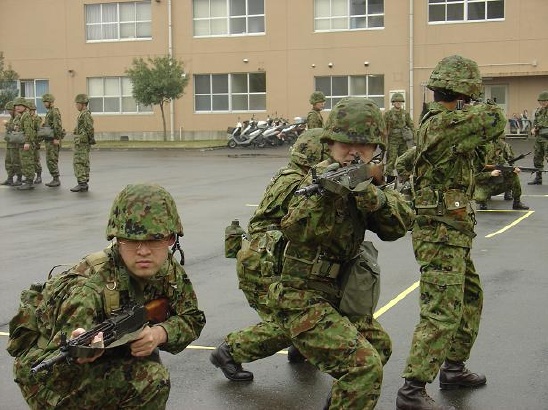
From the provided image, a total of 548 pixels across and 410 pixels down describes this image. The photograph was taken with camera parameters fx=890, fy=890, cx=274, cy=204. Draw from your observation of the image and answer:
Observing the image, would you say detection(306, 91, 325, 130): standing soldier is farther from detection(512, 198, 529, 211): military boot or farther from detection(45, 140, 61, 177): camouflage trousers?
detection(45, 140, 61, 177): camouflage trousers

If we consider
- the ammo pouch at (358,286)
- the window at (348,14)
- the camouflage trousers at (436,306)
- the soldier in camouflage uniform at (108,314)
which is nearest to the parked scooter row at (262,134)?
the window at (348,14)

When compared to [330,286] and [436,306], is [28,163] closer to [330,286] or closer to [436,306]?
[436,306]

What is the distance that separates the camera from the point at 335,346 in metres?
4.25

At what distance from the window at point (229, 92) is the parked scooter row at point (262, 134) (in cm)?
386

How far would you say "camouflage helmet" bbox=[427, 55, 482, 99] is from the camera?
533 cm

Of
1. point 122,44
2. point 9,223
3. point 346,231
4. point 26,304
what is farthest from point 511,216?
point 122,44

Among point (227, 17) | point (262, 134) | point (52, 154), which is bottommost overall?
point (52, 154)

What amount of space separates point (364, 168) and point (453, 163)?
1466 mm

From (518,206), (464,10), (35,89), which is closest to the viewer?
(518,206)

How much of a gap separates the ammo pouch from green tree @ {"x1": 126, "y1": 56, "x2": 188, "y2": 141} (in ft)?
109

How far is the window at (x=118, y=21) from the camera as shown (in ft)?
135

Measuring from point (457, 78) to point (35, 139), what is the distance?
644 inches

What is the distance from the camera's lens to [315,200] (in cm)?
421

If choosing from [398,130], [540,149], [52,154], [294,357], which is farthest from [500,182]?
[52,154]
